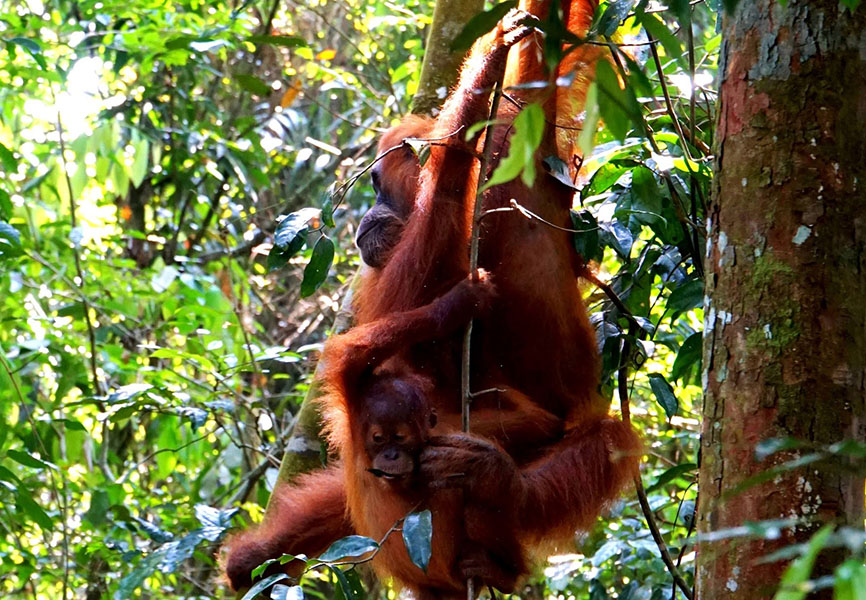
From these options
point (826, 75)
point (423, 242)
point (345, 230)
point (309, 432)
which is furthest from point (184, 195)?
point (826, 75)

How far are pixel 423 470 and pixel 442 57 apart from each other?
1.80 metres

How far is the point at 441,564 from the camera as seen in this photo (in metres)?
2.96

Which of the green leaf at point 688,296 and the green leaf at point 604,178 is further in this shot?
the green leaf at point 604,178

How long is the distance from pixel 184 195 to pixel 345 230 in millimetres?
1264

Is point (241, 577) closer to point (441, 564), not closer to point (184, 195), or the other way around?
point (441, 564)

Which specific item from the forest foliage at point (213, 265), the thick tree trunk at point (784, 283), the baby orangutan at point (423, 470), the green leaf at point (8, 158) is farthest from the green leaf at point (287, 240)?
the green leaf at point (8, 158)

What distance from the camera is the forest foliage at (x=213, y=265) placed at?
2799 mm

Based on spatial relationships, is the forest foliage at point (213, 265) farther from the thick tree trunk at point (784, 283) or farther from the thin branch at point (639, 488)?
the thick tree trunk at point (784, 283)

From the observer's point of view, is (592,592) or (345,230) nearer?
(592,592)

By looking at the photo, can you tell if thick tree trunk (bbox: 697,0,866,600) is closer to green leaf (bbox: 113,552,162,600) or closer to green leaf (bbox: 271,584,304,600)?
green leaf (bbox: 271,584,304,600)

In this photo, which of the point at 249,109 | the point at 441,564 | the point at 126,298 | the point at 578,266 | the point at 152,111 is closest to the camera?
the point at 441,564

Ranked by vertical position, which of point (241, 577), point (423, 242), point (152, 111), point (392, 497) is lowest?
point (241, 577)

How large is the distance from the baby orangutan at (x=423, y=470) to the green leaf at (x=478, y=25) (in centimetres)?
148

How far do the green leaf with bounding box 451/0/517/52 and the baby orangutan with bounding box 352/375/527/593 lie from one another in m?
1.48
